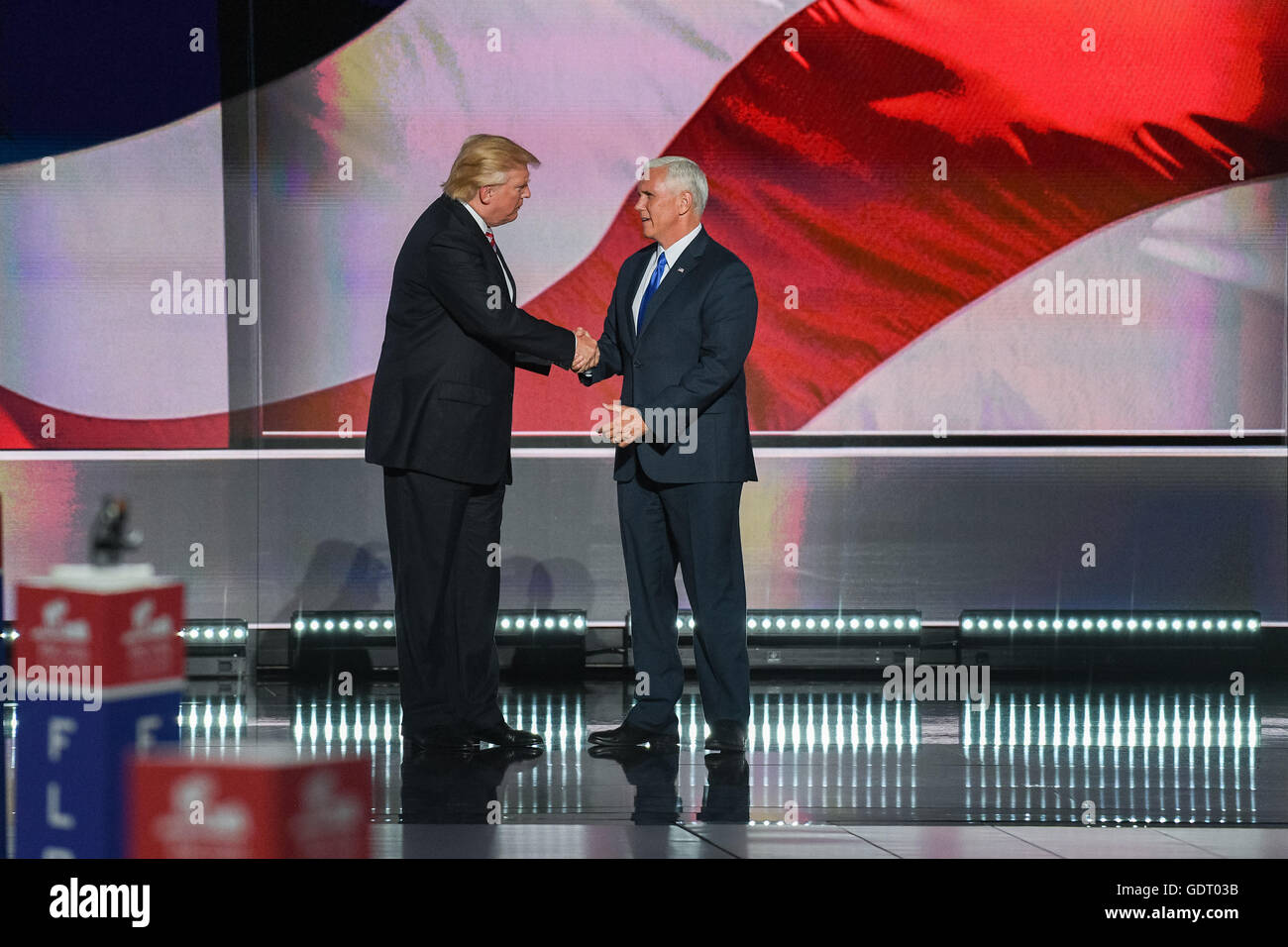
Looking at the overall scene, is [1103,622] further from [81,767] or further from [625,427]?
[81,767]

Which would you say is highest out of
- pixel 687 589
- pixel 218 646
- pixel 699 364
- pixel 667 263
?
pixel 667 263

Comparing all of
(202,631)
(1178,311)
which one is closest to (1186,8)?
(1178,311)

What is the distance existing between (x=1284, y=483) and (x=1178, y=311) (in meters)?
0.77

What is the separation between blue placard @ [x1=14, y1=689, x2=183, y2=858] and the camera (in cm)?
193

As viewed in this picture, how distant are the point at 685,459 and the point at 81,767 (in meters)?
2.23

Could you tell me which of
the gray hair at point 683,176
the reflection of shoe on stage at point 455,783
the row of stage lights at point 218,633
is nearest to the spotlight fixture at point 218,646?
the row of stage lights at point 218,633

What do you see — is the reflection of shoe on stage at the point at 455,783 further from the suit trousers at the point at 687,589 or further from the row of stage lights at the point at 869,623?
the row of stage lights at the point at 869,623

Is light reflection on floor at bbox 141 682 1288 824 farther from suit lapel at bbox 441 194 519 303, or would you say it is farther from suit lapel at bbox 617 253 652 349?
suit lapel at bbox 441 194 519 303

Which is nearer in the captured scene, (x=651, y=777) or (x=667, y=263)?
(x=651, y=777)

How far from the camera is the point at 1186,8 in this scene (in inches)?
215

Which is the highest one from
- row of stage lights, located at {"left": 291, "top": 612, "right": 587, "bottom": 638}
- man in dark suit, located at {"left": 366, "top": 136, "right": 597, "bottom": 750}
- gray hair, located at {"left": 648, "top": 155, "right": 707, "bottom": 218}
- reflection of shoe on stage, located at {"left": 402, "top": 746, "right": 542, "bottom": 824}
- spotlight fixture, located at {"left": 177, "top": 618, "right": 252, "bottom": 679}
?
gray hair, located at {"left": 648, "top": 155, "right": 707, "bottom": 218}

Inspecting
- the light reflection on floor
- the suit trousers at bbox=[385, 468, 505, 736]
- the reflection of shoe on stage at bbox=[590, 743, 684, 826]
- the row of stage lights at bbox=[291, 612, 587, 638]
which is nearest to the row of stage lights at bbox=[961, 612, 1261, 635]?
the light reflection on floor

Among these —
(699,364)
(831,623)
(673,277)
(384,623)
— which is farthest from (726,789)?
(384,623)

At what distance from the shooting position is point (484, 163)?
400 cm
